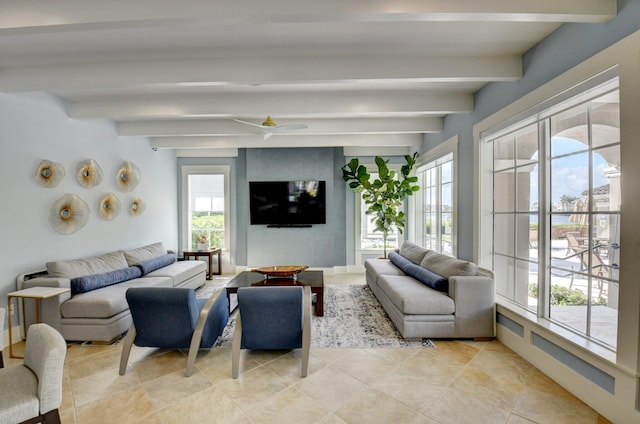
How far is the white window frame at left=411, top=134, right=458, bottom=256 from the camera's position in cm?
396

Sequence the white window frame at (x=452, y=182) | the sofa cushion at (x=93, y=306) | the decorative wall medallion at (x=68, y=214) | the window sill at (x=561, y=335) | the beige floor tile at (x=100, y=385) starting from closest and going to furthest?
the window sill at (x=561, y=335), the beige floor tile at (x=100, y=385), the sofa cushion at (x=93, y=306), the decorative wall medallion at (x=68, y=214), the white window frame at (x=452, y=182)

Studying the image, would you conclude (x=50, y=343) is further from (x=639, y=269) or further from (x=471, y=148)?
(x=471, y=148)

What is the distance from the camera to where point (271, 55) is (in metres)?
2.57

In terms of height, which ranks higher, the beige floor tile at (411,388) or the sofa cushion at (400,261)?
the sofa cushion at (400,261)

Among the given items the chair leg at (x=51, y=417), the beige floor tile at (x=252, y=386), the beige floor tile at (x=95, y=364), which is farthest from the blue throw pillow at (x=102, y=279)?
the beige floor tile at (x=252, y=386)

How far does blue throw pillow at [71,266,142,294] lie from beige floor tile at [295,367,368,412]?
2.74 m

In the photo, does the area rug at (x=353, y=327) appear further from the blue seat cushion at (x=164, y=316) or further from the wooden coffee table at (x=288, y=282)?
the blue seat cushion at (x=164, y=316)

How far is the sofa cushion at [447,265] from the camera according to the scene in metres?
3.14

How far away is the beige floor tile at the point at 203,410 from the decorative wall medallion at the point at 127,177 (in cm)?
385

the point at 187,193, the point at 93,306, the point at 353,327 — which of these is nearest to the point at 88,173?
the point at 93,306

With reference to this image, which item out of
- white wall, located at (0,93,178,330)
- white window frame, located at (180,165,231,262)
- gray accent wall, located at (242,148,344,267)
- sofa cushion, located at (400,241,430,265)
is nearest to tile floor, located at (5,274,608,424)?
white wall, located at (0,93,178,330)

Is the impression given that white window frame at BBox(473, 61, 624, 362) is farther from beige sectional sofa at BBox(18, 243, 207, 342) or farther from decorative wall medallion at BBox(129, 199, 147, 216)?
decorative wall medallion at BBox(129, 199, 147, 216)

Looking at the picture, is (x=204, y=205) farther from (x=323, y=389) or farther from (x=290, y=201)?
(x=323, y=389)

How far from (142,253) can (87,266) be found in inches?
39.7
